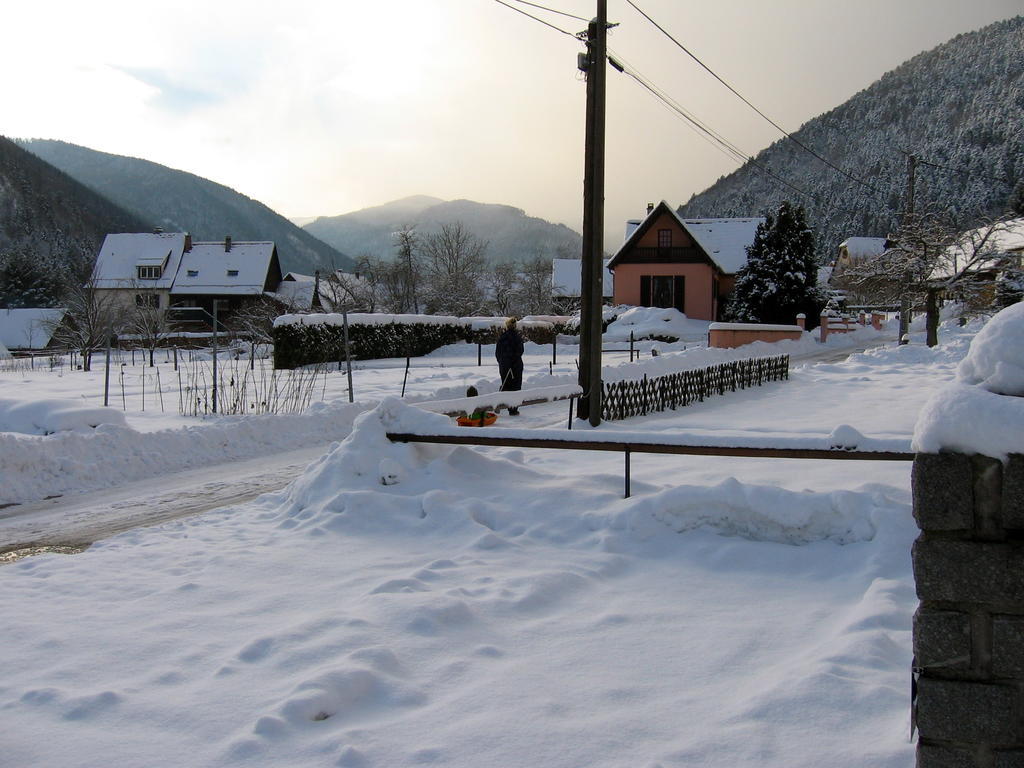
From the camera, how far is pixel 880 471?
25.9 ft

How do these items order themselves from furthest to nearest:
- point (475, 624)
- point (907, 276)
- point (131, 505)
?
point (907, 276), point (131, 505), point (475, 624)

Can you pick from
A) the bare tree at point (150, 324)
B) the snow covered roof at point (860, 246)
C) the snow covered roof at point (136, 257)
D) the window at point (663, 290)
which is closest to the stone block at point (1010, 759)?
the bare tree at point (150, 324)

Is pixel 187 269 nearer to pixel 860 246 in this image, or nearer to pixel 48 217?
pixel 48 217

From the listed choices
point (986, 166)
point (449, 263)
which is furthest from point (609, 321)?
point (986, 166)

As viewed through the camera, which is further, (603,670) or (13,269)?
(13,269)

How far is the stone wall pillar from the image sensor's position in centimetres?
249

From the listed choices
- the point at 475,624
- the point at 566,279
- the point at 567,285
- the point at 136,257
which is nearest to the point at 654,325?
the point at 567,285

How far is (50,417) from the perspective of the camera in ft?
34.1

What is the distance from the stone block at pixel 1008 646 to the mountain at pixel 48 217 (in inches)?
3288

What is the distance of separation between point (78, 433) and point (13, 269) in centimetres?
7201

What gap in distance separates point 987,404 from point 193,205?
524 feet

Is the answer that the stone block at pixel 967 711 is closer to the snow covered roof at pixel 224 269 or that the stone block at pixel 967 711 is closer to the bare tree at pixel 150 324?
the bare tree at pixel 150 324

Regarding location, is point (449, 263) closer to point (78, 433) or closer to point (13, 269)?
point (13, 269)

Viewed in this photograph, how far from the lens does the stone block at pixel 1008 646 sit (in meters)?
2.50
